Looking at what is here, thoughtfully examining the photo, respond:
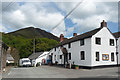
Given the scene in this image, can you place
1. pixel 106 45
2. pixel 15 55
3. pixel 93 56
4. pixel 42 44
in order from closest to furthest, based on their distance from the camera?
pixel 93 56, pixel 106 45, pixel 15 55, pixel 42 44

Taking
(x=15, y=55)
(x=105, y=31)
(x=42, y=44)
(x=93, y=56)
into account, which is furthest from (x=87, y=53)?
(x=42, y=44)

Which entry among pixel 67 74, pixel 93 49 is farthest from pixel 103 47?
pixel 67 74

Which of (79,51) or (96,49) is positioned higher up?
(96,49)

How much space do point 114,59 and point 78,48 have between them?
6.47 m

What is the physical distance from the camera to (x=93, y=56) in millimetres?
22531

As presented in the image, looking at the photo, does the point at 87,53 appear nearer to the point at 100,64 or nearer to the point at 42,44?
the point at 100,64

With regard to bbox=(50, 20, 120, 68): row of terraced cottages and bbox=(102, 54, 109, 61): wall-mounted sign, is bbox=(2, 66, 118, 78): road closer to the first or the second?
bbox=(50, 20, 120, 68): row of terraced cottages

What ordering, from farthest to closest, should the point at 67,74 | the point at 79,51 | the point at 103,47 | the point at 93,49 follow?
1. the point at 79,51
2. the point at 103,47
3. the point at 93,49
4. the point at 67,74

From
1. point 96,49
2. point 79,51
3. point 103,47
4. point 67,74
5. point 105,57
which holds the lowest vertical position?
point 67,74

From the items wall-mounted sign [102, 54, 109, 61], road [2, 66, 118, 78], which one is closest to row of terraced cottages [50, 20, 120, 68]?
wall-mounted sign [102, 54, 109, 61]

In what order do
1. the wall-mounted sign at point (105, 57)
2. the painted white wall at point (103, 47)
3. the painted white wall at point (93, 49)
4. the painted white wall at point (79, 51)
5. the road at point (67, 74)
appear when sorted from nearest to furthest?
1. the road at point (67, 74)
2. the painted white wall at point (93, 49)
3. the painted white wall at point (103, 47)
4. the painted white wall at point (79, 51)
5. the wall-mounted sign at point (105, 57)

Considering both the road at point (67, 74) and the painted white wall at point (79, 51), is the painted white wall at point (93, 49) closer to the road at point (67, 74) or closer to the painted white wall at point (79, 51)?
the painted white wall at point (79, 51)

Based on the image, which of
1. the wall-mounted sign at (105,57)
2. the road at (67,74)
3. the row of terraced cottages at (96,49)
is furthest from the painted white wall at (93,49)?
the road at (67,74)

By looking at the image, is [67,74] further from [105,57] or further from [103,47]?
[103,47]
